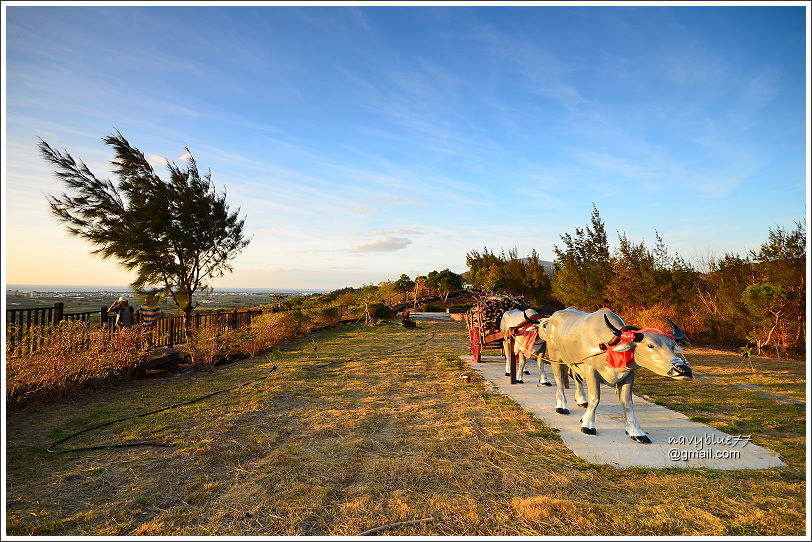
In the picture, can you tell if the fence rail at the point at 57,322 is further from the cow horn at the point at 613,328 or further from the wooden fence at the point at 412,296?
the wooden fence at the point at 412,296

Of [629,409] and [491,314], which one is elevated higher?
[491,314]

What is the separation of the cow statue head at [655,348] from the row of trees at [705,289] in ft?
28.9

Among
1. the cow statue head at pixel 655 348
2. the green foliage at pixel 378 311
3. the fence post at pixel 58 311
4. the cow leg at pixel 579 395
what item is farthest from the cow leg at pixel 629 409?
the green foliage at pixel 378 311

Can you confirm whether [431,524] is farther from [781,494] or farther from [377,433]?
[781,494]

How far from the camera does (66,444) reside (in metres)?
4.75

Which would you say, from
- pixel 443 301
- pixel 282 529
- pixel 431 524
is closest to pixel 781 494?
pixel 431 524

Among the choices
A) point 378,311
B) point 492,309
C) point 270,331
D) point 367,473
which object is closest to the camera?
point 367,473

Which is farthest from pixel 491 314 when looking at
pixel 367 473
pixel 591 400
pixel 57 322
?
pixel 57 322

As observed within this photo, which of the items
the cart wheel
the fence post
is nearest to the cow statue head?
the cart wheel

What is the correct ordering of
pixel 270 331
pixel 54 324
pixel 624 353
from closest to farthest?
1. pixel 624 353
2. pixel 54 324
3. pixel 270 331

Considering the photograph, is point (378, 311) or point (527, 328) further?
point (378, 311)

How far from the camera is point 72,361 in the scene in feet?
23.0

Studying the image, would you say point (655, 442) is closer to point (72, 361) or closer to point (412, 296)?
point (72, 361)

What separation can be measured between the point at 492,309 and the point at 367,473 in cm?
590
